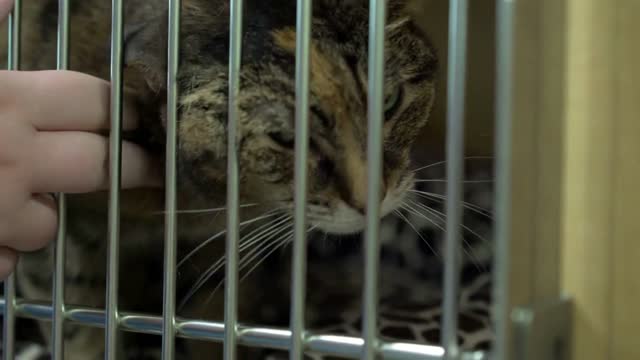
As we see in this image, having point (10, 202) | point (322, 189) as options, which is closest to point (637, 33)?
point (322, 189)

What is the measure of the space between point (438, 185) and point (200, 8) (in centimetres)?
31

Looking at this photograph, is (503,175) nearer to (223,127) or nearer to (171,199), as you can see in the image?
(171,199)

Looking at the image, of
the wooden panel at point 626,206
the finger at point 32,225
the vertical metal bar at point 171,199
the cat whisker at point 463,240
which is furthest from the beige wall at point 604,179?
the finger at point 32,225

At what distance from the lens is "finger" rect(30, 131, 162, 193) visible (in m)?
0.49

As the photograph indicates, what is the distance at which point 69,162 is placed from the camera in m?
0.49

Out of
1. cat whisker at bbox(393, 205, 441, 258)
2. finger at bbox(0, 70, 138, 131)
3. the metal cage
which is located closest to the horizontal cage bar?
the metal cage

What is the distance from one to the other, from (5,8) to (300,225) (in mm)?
258

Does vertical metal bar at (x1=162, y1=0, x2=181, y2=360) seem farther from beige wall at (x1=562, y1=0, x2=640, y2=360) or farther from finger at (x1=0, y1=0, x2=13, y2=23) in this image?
beige wall at (x1=562, y1=0, x2=640, y2=360)

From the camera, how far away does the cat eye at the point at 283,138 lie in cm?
66

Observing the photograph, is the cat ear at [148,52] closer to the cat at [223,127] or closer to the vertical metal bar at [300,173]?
the cat at [223,127]

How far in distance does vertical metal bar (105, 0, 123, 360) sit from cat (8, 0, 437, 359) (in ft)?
0.27

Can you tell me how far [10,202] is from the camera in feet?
1.57

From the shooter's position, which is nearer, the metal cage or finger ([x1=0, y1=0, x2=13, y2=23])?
the metal cage

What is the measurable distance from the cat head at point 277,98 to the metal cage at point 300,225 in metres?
0.14
